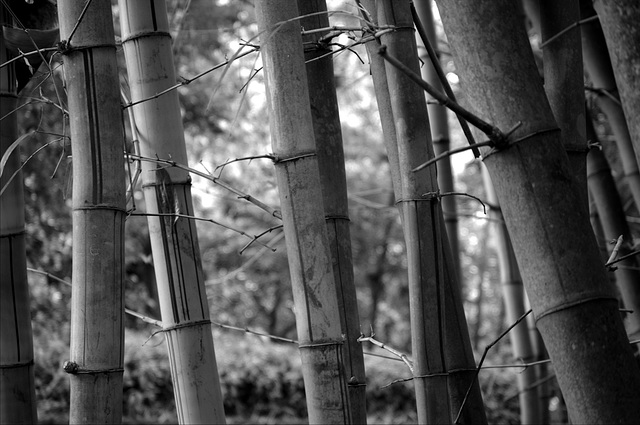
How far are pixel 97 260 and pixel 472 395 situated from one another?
2.43ft

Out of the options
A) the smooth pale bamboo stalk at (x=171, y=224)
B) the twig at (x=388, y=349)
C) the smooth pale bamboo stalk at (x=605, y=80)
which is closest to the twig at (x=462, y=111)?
the twig at (x=388, y=349)

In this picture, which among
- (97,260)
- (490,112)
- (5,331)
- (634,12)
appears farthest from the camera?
(5,331)

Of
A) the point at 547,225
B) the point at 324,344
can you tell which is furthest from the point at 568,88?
the point at 324,344

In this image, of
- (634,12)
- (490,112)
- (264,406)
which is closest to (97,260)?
(490,112)

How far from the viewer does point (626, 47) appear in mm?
965

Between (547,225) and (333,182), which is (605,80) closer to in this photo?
(333,182)

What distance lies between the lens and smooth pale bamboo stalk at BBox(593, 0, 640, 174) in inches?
37.6

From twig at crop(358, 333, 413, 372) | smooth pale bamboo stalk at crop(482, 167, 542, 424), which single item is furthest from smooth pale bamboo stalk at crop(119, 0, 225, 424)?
smooth pale bamboo stalk at crop(482, 167, 542, 424)

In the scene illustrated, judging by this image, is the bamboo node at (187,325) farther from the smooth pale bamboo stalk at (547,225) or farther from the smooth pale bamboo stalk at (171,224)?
the smooth pale bamboo stalk at (547,225)

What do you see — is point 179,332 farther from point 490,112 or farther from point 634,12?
point 634,12

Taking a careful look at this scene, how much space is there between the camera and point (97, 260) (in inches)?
47.3

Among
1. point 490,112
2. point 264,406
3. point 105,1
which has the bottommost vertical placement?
point 264,406

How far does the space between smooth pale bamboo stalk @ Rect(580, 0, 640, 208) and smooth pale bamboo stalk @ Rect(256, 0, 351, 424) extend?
1.40 m

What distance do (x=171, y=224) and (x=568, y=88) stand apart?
30.4 inches
